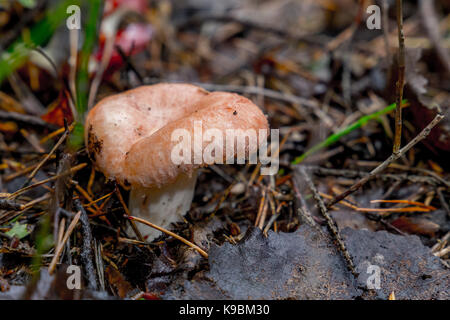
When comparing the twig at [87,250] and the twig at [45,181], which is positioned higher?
the twig at [45,181]

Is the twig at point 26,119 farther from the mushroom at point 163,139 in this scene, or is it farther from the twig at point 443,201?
the twig at point 443,201

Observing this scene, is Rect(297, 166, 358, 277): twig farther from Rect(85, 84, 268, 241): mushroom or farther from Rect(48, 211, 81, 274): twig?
Rect(48, 211, 81, 274): twig

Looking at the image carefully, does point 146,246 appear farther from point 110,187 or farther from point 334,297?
point 334,297

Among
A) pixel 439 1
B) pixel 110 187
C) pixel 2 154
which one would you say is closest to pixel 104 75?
pixel 2 154

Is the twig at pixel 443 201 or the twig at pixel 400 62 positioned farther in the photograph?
the twig at pixel 443 201

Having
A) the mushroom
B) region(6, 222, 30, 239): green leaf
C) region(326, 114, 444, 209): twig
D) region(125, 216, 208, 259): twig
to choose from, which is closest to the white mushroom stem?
the mushroom

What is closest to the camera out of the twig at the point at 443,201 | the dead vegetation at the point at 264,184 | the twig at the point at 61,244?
the twig at the point at 61,244

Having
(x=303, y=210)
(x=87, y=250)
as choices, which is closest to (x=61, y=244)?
(x=87, y=250)

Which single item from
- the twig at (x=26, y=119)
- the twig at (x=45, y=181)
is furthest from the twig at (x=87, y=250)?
the twig at (x=26, y=119)
